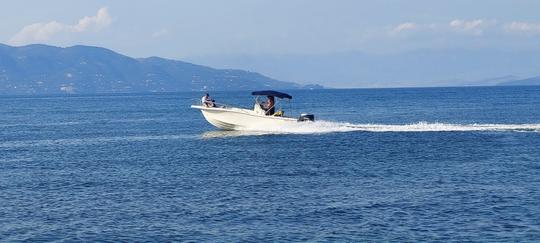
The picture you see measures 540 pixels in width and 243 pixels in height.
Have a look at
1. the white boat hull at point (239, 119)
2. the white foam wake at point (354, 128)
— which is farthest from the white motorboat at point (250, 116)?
the white foam wake at point (354, 128)

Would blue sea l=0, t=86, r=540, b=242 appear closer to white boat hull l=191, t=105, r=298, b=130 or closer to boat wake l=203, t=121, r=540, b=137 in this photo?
boat wake l=203, t=121, r=540, b=137

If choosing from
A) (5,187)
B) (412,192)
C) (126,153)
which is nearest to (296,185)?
(412,192)

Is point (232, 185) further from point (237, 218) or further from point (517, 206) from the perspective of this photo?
point (517, 206)

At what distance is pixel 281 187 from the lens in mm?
45844

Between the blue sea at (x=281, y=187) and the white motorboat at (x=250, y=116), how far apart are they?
1.70m

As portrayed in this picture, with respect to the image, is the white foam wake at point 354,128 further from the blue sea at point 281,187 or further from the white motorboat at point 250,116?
the blue sea at point 281,187

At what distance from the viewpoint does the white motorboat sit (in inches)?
3103

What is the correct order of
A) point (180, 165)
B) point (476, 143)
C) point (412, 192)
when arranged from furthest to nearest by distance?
point (476, 143), point (180, 165), point (412, 192)

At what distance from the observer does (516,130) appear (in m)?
76.1

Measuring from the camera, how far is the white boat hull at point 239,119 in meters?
78.8

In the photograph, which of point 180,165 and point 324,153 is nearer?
point 180,165

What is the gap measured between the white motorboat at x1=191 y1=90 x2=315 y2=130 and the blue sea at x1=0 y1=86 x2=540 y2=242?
1701mm

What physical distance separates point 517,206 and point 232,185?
1670cm

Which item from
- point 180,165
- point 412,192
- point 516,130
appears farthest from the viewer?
point 516,130
